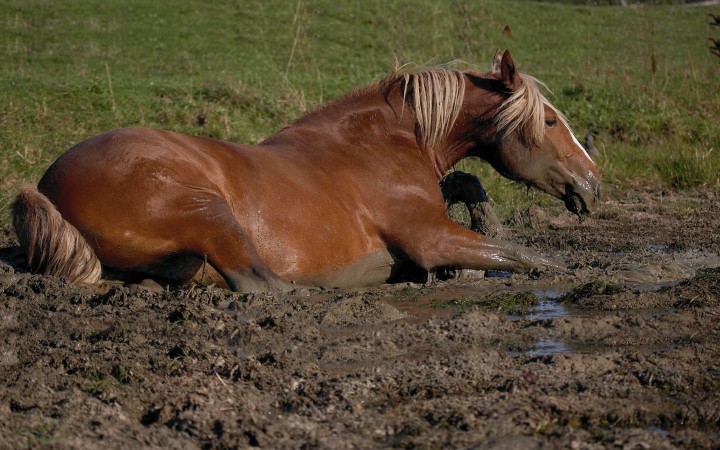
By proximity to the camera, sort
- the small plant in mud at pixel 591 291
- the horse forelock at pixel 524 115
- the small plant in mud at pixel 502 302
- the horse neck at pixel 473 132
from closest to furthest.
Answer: the small plant in mud at pixel 502 302, the small plant in mud at pixel 591 291, the horse forelock at pixel 524 115, the horse neck at pixel 473 132

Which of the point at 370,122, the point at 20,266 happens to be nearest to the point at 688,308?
the point at 370,122

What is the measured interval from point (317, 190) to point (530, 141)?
1.44 meters

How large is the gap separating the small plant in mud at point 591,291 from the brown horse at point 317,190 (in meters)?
0.74

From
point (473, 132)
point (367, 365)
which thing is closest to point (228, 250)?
point (367, 365)

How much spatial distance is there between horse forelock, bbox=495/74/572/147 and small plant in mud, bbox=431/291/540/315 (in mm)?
1226

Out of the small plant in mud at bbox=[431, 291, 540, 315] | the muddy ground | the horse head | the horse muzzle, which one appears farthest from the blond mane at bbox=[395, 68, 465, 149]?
the small plant in mud at bbox=[431, 291, 540, 315]

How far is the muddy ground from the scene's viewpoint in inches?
129

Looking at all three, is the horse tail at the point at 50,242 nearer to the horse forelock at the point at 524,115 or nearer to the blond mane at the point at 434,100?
the blond mane at the point at 434,100

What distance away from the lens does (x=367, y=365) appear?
408cm

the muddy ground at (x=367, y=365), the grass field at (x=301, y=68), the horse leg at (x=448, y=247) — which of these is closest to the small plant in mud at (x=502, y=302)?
the muddy ground at (x=367, y=365)

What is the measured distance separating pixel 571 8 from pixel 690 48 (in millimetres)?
3821

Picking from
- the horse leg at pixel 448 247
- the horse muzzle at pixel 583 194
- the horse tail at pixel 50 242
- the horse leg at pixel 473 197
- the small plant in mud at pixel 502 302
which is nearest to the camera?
the horse tail at pixel 50 242

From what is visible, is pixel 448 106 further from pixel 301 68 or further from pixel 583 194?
pixel 301 68

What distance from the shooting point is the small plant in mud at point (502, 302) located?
17.1 ft
